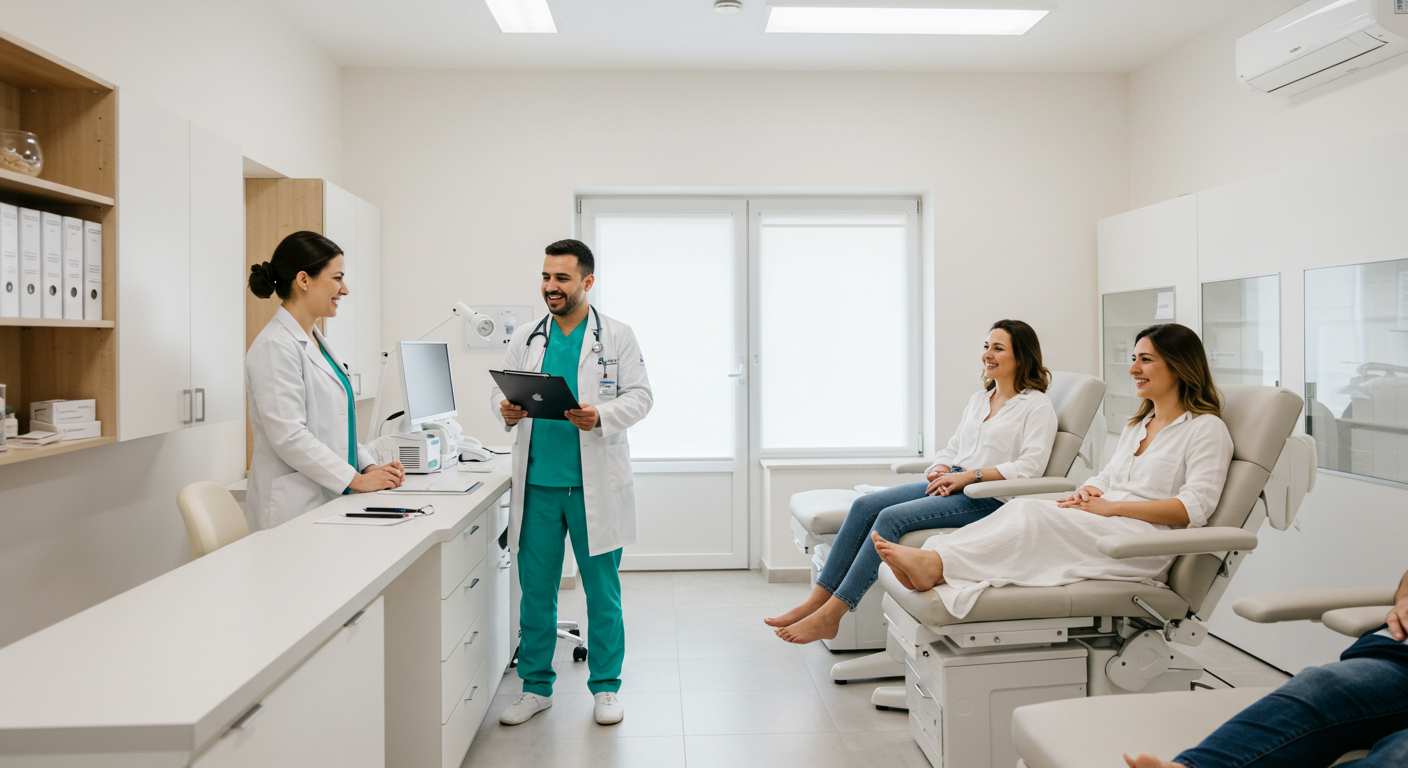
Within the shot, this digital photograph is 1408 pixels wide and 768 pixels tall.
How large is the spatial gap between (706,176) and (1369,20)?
8.91 feet

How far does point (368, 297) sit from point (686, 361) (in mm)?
1688

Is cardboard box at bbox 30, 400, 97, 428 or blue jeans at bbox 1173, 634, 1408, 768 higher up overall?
cardboard box at bbox 30, 400, 97, 428

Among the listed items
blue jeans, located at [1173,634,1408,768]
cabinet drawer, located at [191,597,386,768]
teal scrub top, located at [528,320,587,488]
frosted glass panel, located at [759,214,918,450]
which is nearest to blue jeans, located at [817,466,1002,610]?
teal scrub top, located at [528,320,587,488]

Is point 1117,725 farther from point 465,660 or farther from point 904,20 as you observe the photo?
point 904,20

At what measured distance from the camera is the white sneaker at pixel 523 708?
8.58 feet

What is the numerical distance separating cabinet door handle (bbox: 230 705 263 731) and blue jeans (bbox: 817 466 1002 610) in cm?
191

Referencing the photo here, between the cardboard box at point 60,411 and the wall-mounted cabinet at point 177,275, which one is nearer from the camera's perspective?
the cardboard box at point 60,411

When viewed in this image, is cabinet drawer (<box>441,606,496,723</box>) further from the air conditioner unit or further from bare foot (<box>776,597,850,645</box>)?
the air conditioner unit

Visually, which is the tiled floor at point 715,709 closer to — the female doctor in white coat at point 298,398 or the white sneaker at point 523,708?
the white sneaker at point 523,708

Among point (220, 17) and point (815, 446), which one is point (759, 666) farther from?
point (220, 17)

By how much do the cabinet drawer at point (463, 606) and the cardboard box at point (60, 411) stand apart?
1019 millimetres

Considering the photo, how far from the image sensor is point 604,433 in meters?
2.58

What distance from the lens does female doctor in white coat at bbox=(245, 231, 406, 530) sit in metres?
2.24

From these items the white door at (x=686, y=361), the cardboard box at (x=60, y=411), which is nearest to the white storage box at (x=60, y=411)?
the cardboard box at (x=60, y=411)
